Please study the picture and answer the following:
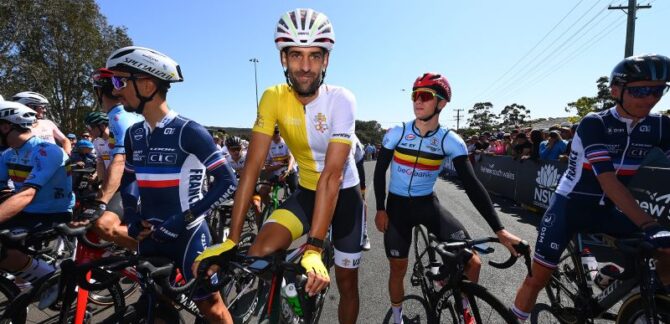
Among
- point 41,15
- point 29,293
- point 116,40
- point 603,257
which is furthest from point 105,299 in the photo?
point 116,40

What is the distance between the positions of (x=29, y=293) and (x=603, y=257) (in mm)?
7404

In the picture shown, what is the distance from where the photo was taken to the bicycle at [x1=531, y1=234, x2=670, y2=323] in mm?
2250

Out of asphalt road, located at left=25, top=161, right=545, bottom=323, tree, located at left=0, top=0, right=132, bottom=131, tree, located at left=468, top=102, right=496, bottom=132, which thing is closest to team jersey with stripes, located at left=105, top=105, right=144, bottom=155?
asphalt road, located at left=25, top=161, right=545, bottom=323

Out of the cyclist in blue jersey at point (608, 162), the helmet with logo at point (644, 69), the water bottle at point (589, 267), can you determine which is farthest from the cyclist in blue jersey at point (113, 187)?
the helmet with logo at point (644, 69)

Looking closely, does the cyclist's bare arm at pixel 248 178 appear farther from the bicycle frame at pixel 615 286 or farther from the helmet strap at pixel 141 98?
the bicycle frame at pixel 615 286

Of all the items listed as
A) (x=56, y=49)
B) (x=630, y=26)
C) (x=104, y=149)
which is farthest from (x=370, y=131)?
(x=104, y=149)

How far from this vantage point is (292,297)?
6.91ft

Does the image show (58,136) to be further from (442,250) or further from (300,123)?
(442,250)

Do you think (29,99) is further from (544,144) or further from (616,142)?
(544,144)

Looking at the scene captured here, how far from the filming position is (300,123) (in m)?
2.66

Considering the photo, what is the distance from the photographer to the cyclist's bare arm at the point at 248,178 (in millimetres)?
2215

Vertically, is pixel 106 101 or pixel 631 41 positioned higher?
pixel 631 41

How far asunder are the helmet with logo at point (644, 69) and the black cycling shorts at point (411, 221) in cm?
178

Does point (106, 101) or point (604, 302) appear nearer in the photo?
point (604, 302)
